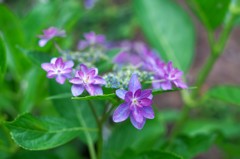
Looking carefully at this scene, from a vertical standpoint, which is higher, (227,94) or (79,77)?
(227,94)

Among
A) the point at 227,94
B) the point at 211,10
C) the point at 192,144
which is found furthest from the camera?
the point at 211,10

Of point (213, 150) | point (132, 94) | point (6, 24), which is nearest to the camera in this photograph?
point (132, 94)

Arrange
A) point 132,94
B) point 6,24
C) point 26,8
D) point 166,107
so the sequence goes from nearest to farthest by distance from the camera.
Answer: point 132,94 → point 6,24 → point 166,107 → point 26,8

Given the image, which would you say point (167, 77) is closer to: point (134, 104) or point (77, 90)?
point (134, 104)

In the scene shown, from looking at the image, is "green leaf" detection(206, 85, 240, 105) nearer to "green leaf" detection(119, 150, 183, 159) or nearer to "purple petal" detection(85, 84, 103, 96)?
"green leaf" detection(119, 150, 183, 159)

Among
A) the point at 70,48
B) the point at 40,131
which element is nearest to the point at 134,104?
the point at 40,131

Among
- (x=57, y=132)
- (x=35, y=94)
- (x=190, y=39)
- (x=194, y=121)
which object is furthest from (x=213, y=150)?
(x=57, y=132)

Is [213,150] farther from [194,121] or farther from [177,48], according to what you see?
[177,48]

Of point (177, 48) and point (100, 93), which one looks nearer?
point (100, 93)
